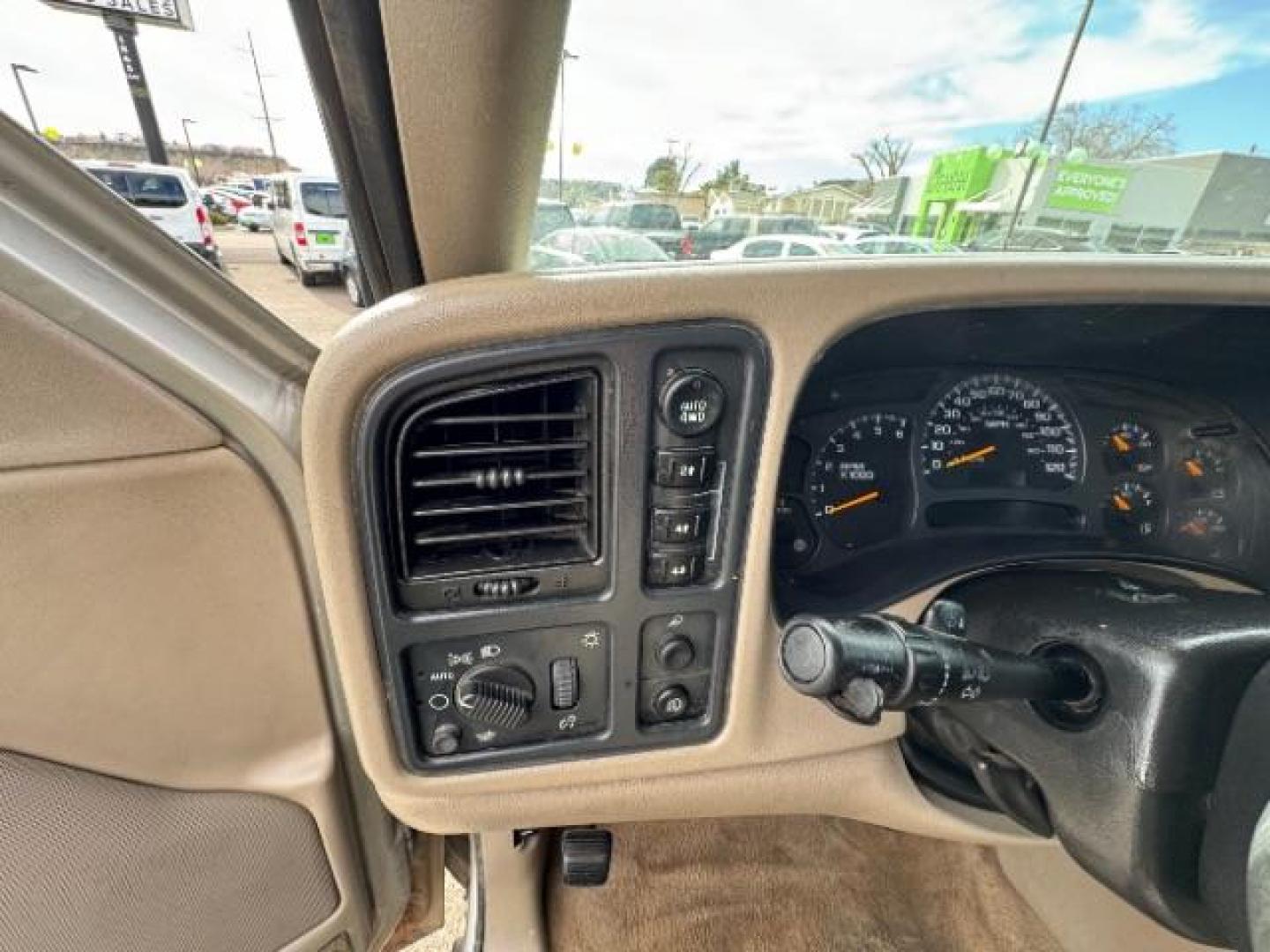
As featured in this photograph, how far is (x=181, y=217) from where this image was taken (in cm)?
109

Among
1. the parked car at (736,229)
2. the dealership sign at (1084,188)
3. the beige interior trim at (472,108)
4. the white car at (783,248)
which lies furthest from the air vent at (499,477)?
the dealership sign at (1084,188)

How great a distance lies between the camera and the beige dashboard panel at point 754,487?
2.25 ft

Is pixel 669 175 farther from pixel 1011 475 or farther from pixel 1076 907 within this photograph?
pixel 1076 907

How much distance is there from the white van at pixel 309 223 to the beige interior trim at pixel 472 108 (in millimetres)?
215

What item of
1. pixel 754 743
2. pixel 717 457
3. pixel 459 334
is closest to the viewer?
pixel 459 334

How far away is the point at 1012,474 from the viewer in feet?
3.91

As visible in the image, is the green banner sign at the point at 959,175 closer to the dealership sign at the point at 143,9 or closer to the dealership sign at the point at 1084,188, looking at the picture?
the dealership sign at the point at 1084,188

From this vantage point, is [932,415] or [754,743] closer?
[754,743]

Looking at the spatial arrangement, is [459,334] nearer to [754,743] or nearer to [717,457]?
[717,457]

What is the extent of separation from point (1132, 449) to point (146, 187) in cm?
189

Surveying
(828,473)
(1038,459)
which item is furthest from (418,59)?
(1038,459)

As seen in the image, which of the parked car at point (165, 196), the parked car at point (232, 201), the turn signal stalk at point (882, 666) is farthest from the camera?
the parked car at point (232, 201)

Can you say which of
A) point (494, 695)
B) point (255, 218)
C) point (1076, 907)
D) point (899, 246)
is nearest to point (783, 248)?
point (899, 246)

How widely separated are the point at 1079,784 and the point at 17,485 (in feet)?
4.38
